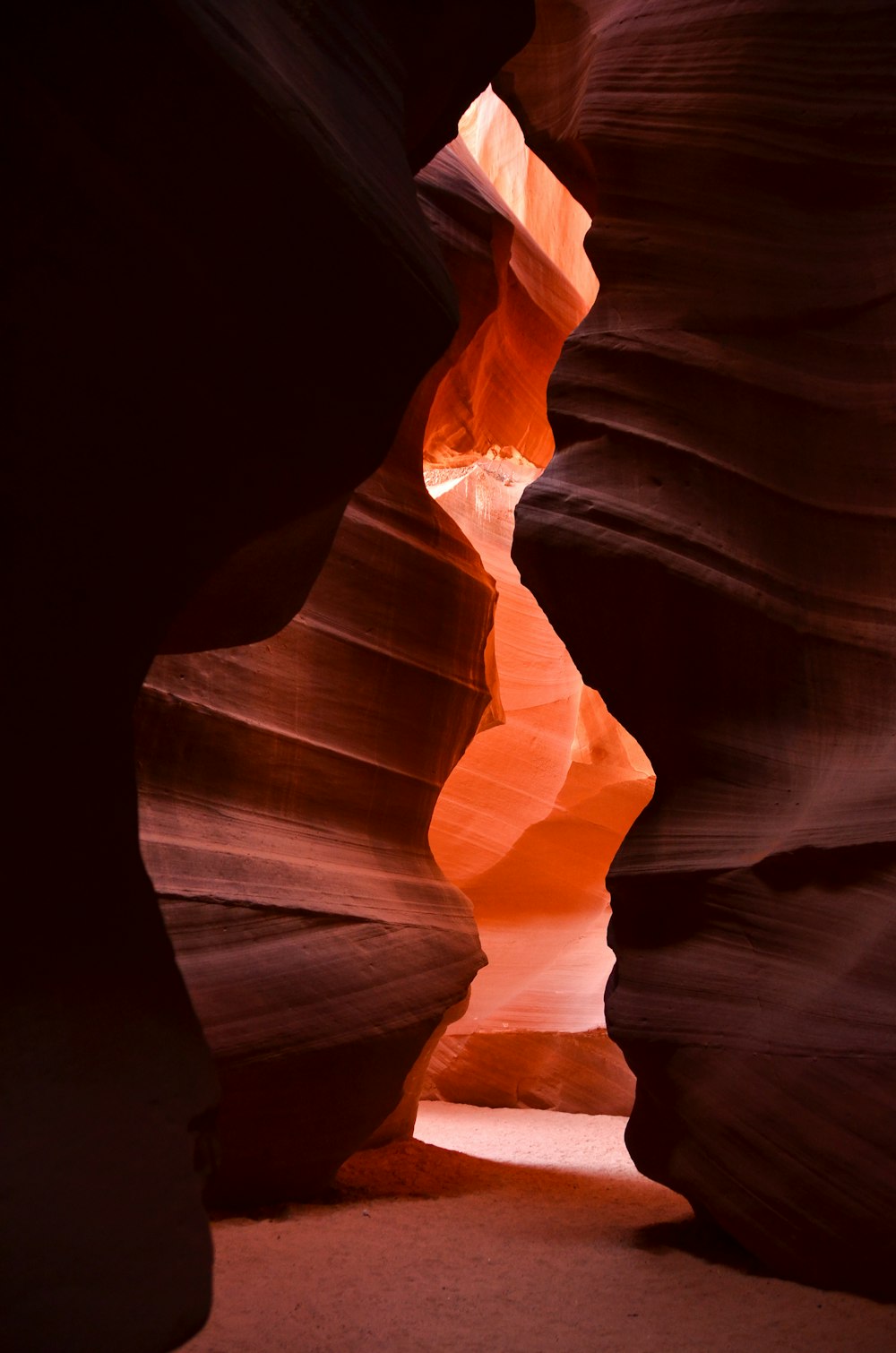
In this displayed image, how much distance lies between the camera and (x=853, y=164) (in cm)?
406

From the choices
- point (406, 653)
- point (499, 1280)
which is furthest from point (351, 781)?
point (499, 1280)

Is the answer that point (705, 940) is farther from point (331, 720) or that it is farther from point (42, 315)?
point (42, 315)

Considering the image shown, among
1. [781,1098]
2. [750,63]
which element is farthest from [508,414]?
[781,1098]

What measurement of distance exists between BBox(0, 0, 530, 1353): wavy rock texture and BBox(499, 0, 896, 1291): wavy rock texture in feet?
6.53

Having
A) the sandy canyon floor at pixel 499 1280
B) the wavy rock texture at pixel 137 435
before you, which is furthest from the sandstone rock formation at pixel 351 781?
the wavy rock texture at pixel 137 435

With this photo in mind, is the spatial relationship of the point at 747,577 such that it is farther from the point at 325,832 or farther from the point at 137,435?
the point at 137,435

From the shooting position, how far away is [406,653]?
4.86 metres

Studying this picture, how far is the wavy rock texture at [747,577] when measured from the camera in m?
3.13

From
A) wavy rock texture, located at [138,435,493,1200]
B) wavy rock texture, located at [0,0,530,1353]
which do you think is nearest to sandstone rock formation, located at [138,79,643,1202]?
wavy rock texture, located at [138,435,493,1200]

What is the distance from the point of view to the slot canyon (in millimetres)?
1527

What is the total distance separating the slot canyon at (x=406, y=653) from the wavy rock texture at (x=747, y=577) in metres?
0.02

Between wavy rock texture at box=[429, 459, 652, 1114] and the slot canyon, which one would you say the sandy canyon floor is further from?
wavy rock texture at box=[429, 459, 652, 1114]

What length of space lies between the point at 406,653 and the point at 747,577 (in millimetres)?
1596

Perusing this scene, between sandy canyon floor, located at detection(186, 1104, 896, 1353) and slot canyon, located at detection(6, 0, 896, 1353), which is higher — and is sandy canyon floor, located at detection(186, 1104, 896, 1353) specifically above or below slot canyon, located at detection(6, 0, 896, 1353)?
below
